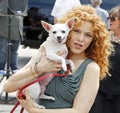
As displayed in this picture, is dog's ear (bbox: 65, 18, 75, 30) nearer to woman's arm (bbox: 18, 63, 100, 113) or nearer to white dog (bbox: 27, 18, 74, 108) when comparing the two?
white dog (bbox: 27, 18, 74, 108)

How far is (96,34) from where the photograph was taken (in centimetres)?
304

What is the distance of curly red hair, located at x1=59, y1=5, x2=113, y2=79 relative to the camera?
3014mm

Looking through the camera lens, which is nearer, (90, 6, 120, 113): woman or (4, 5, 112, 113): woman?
(4, 5, 112, 113): woman

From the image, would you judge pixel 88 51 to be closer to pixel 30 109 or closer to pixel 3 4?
pixel 30 109

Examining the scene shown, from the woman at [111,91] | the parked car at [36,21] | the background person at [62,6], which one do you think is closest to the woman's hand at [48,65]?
the woman at [111,91]

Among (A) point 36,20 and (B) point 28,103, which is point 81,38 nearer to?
(B) point 28,103

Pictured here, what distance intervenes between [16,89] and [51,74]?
0.85 ft

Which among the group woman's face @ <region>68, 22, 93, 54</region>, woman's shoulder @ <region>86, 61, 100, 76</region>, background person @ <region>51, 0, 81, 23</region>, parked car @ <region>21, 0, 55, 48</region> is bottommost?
parked car @ <region>21, 0, 55, 48</region>

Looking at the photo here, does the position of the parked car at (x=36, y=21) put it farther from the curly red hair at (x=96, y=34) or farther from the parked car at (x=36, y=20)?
the curly red hair at (x=96, y=34)

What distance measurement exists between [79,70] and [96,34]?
0.24m

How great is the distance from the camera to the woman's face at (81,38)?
2.99 meters

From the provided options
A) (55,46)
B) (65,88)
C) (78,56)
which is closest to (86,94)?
(65,88)

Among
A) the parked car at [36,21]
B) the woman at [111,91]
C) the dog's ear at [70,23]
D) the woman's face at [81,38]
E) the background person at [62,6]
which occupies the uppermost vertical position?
the dog's ear at [70,23]

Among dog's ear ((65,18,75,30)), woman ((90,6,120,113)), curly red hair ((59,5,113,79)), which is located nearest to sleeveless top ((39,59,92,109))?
curly red hair ((59,5,113,79))
